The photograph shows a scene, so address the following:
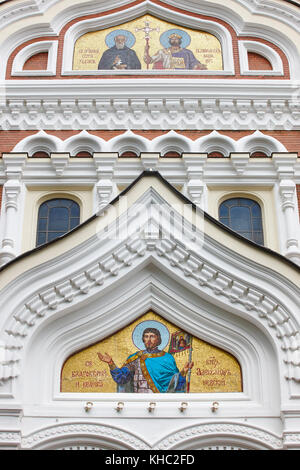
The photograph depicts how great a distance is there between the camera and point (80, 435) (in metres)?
9.16

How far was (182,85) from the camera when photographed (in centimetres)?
1339

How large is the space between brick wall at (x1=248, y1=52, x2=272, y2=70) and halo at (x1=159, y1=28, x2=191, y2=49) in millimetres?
1338

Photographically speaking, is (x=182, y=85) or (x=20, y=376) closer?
(x=20, y=376)

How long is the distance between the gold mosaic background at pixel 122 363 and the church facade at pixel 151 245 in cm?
2

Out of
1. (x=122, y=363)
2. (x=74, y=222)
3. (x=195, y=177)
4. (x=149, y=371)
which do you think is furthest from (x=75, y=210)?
(x=149, y=371)

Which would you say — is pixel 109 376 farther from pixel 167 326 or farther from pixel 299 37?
pixel 299 37

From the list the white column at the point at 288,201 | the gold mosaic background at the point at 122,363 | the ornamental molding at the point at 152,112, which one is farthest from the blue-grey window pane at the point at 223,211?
the gold mosaic background at the point at 122,363

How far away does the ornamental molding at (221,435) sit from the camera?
9102mm

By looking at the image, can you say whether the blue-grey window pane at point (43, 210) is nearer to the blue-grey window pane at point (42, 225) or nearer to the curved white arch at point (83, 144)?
the blue-grey window pane at point (42, 225)

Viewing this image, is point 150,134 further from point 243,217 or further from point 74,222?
point 243,217

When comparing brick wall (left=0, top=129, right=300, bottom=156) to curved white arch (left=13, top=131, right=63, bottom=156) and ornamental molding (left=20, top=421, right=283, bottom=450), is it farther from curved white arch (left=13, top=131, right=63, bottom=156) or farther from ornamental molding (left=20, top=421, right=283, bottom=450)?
ornamental molding (left=20, top=421, right=283, bottom=450)

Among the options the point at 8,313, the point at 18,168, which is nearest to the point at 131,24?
the point at 18,168

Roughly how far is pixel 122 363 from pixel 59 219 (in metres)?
3.22

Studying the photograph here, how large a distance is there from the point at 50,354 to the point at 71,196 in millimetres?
3411
